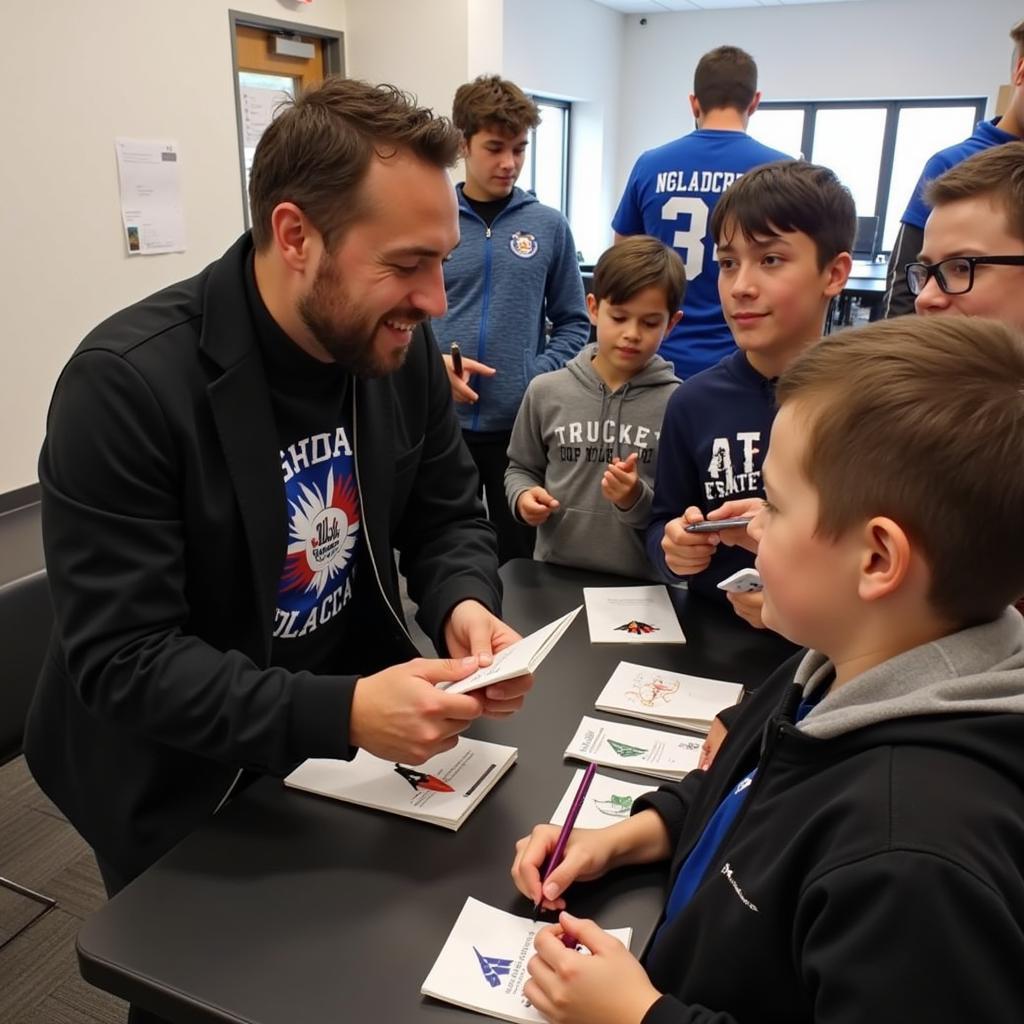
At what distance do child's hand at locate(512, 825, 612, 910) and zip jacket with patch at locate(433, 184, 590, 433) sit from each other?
1.87m

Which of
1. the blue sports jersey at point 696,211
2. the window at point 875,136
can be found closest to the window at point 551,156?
the window at point 875,136

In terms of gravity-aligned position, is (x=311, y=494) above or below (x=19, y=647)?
above

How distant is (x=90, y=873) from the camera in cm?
210

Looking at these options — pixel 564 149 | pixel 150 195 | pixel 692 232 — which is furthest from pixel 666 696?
pixel 564 149

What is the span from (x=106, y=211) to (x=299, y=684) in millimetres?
2940

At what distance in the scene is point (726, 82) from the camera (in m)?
2.82

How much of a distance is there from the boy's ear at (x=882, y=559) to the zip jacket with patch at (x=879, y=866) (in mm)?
59

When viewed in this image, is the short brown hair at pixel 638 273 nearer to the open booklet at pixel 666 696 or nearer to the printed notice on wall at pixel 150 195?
the open booklet at pixel 666 696

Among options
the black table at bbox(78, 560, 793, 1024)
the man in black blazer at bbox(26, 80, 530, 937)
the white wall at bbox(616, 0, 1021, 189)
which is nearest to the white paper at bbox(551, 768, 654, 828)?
the black table at bbox(78, 560, 793, 1024)

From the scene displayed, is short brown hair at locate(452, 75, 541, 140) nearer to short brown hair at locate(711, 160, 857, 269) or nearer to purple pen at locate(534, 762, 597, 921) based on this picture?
short brown hair at locate(711, 160, 857, 269)

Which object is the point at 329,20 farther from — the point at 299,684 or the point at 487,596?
the point at 299,684

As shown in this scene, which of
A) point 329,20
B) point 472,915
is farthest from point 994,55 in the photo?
point 472,915

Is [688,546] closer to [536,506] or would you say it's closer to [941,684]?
[536,506]

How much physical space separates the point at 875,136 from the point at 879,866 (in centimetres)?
972
